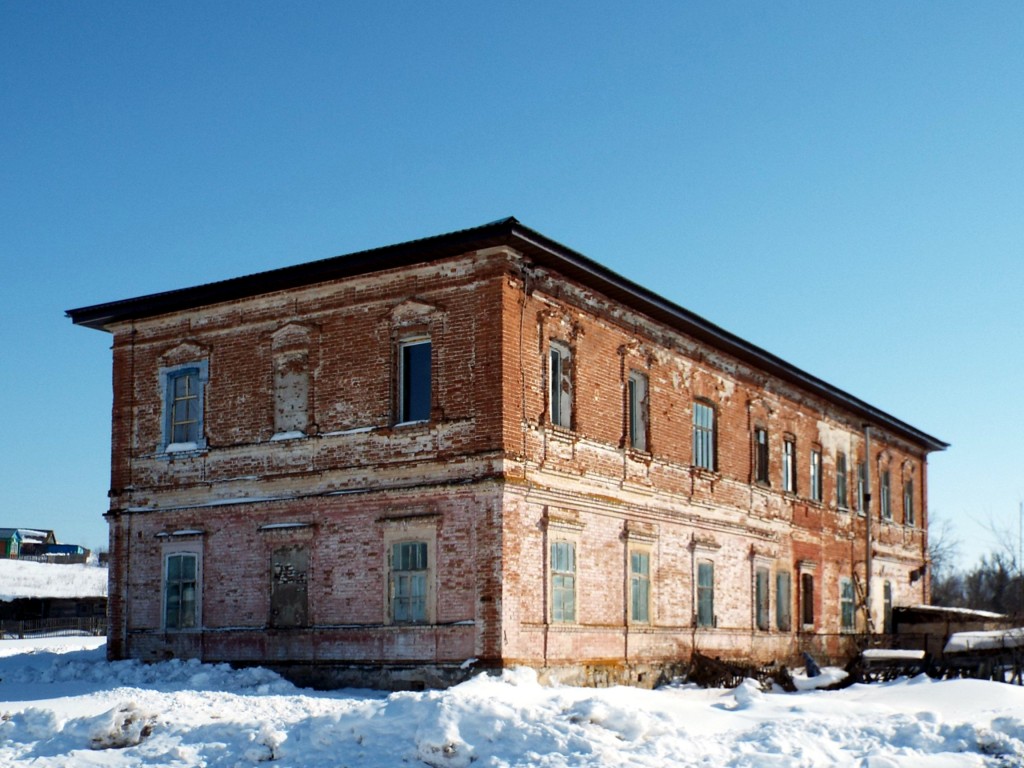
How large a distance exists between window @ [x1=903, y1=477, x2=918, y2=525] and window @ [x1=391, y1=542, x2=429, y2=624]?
22905 mm

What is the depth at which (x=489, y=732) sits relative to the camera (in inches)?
559

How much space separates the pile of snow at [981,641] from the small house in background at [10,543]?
68.7 metres

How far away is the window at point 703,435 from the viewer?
85.9 ft

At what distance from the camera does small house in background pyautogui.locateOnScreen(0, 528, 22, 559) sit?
270 feet

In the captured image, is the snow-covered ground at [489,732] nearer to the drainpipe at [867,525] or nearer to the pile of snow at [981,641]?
the pile of snow at [981,641]

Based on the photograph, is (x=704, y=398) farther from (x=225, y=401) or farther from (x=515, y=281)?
(x=225, y=401)

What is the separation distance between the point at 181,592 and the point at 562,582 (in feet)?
24.1

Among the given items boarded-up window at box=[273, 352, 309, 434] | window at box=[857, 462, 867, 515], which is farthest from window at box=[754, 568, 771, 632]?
boarded-up window at box=[273, 352, 309, 434]

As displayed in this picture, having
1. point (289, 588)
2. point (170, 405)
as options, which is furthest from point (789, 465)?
point (170, 405)

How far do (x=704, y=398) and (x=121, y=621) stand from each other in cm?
1266

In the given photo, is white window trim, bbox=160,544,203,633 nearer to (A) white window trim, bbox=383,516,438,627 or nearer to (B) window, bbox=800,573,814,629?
(A) white window trim, bbox=383,516,438,627

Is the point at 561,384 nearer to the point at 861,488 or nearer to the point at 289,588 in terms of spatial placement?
the point at 289,588

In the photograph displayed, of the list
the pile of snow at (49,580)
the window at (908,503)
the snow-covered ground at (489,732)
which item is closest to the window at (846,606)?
the window at (908,503)

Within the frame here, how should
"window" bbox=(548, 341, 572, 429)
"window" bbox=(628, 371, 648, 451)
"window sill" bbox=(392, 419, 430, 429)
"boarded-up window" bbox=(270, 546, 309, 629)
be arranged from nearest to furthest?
"window sill" bbox=(392, 419, 430, 429) < "boarded-up window" bbox=(270, 546, 309, 629) < "window" bbox=(548, 341, 572, 429) < "window" bbox=(628, 371, 648, 451)
